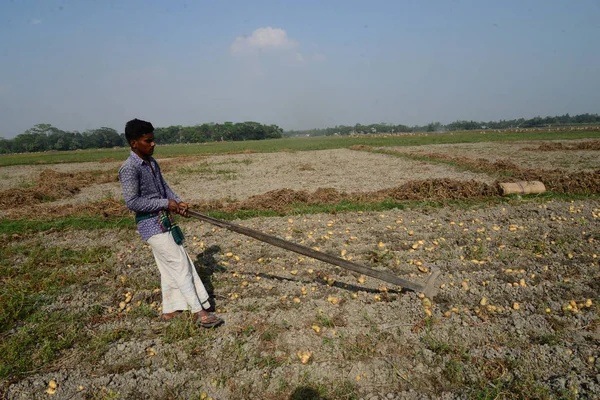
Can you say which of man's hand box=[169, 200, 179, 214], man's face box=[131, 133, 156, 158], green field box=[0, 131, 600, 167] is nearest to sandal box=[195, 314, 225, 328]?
man's hand box=[169, 200, 179, 214]

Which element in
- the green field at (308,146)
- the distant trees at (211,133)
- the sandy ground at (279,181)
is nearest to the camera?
the sandy ground at (279,181)

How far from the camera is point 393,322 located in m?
4.06

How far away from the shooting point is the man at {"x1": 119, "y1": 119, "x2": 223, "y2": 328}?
3.73 meters

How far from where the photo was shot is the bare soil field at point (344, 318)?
317cm

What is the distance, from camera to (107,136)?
11319 centimetres

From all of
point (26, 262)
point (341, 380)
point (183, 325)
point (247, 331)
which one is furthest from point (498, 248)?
point (26, 262)

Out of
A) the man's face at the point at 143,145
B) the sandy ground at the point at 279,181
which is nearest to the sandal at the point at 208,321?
the man's face at the point at 143,145

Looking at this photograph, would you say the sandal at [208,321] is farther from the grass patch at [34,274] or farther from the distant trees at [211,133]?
the distant trees at [211,133]

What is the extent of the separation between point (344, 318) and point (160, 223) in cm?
264

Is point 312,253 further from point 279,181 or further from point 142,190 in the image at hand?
point 279,181

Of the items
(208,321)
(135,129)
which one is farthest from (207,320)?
(135,129)

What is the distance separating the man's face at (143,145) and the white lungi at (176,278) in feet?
3.30

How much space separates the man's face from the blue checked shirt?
0.24 feet

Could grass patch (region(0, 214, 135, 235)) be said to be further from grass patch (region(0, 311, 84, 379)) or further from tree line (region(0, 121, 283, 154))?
tree line (region(0, 121, 283, 154))
